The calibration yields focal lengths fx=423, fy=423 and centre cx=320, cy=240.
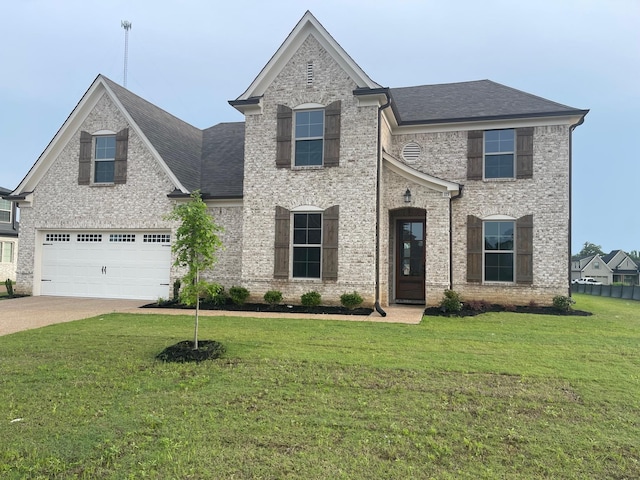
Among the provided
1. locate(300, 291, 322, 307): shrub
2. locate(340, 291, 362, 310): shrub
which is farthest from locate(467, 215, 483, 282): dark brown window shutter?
locate(300, 291, 322, 307): shrub

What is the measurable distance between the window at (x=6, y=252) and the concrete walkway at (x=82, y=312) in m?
14.0

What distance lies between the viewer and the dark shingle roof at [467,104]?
13328 mm

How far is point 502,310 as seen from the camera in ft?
40.8

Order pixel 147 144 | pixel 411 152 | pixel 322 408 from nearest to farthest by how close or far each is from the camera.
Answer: pixel 322 408 → pixel 411 152 → pixel 147 144

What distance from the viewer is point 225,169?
16062mm

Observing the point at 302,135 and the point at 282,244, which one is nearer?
the point at 282,244

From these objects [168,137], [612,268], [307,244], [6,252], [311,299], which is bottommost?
[311,299]

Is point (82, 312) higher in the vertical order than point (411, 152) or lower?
lower

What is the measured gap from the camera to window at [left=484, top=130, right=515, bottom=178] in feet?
44.1

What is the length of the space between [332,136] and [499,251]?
20.8 ft

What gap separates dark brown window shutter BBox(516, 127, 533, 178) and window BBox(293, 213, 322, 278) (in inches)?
253

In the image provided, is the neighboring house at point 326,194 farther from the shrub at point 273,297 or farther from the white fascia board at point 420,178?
the shrub at point 273,297

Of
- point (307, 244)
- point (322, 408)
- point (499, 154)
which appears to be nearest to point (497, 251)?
point (499, 154)

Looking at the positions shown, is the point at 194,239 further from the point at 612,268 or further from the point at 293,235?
the point at 612,268
